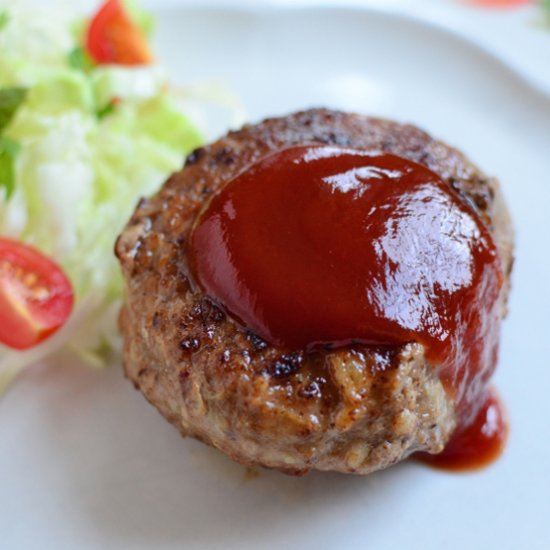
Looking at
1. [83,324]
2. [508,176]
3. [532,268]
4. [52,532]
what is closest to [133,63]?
[83,324]

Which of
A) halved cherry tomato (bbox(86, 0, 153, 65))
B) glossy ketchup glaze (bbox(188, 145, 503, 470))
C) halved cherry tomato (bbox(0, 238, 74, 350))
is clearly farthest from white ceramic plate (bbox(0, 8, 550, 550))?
halved cherry tomato (bbox(86, 0, 153, 65))

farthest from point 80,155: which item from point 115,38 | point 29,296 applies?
point 115,38

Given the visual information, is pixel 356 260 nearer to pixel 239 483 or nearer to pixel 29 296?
pixel 239 483

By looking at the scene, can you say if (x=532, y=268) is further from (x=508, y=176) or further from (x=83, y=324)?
(x=83, y=324)

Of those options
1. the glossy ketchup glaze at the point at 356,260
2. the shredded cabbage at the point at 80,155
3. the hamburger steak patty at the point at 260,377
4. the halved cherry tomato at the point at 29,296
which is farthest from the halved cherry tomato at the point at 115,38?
the glossy ketchup glaze at the point at 356,260

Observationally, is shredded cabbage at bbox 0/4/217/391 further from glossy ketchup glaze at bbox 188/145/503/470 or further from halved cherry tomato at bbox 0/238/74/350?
glossy ketchup glaze at bbox 188/145/503/470

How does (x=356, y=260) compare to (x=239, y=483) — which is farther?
(x=239, y=483)
